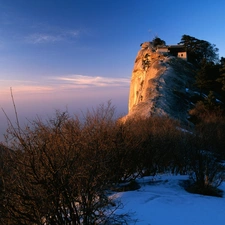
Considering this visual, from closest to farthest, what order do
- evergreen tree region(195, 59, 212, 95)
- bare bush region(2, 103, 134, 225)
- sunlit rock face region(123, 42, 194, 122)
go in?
bare bush region(2, 103, 134, 225)
sunlit rock face region(123, 42, 194, 122)
evergreen tree region(195, 59, 212, 95)

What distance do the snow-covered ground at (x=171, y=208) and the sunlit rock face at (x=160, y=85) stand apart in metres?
10.7

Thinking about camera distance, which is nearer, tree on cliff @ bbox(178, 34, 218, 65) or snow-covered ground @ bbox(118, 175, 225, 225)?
snow-covered ground @ bbox(118, 175, 225, 225)

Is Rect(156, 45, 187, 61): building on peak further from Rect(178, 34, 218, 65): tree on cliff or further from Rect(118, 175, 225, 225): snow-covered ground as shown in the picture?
Rect(118, 175, 225, 225): snow-covered ground

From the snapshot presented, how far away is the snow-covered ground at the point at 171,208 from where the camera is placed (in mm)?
5551

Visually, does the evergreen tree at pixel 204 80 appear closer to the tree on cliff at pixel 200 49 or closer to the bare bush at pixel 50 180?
the tree on cliff at pixel 200 49

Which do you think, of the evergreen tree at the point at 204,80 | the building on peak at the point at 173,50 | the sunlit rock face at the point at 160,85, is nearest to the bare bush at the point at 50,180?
the sunlit rock face at the point at 160,85

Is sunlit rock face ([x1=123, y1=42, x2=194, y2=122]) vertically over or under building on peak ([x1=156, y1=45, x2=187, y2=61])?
under

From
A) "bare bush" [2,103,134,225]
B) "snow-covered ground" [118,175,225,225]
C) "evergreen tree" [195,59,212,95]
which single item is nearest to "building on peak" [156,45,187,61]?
"evergreen tree" [195,59,212,95]

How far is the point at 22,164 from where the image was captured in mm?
4012

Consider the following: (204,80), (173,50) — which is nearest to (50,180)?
(204,80)

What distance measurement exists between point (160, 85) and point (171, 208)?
2703 cm

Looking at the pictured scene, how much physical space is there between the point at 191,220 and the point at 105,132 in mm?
3668

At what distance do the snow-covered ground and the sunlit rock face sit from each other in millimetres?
10652

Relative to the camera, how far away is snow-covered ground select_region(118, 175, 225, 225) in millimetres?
5551
